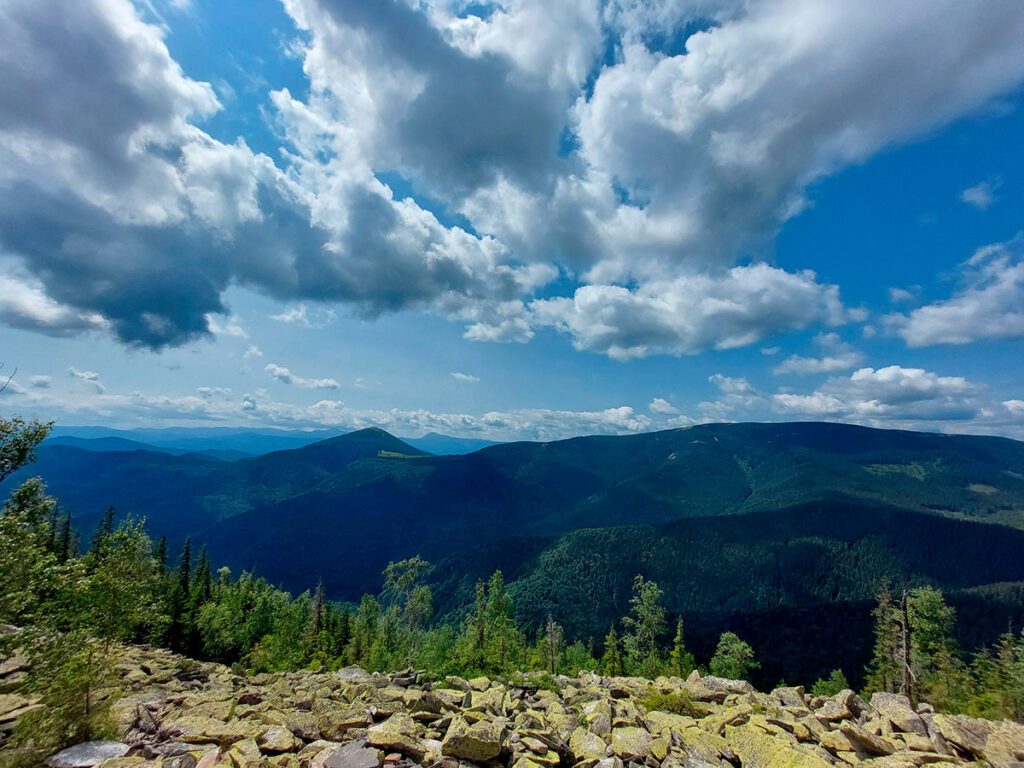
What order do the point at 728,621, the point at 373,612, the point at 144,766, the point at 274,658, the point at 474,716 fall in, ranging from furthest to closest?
the point at 728,621 < the point at 373,612 < the point at 274,658 < the point at 474,716 < the point at 144,766

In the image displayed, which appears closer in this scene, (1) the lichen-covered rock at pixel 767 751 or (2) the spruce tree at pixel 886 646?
(1) the lichen-covered rock at pixel 767 751

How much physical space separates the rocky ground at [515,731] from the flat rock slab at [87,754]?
5 centimetres

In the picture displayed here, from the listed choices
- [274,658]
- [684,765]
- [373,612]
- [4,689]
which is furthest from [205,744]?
[373,612]

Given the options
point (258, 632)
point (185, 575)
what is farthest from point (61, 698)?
point (185, 575)

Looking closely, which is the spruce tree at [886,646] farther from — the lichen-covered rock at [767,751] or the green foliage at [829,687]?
the lichen-covered rock at [767,751]

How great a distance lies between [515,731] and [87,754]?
13367mm

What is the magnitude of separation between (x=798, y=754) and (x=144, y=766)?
19.5 metres

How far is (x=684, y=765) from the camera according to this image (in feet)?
45.1

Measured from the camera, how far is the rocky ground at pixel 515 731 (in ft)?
42.6

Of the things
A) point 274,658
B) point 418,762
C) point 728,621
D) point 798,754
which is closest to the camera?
point 418,762

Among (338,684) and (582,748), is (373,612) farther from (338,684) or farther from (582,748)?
(582,748)

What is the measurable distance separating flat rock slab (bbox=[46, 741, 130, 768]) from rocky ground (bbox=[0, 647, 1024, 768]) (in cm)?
5

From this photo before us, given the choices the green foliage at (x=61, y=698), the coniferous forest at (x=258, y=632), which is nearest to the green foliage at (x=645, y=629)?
the coniferous forest at (x=258, y=632)

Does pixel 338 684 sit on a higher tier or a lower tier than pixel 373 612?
higher
